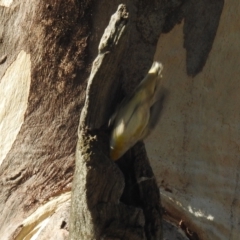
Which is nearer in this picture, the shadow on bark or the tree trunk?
the shadow on bark

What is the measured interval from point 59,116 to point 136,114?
364mm

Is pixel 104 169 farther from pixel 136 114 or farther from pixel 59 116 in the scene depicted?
pixel 59 116

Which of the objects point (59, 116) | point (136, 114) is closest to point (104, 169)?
point (136, 114)

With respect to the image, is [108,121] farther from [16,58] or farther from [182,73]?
[182,73]

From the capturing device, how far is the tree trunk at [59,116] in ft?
4.34

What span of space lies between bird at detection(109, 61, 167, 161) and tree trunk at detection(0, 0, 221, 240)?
1.0 inches

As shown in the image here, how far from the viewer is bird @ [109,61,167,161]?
49.0 inches

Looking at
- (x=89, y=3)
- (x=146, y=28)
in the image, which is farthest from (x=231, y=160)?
(x=89, y=3)

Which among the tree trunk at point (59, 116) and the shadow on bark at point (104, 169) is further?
the tree trunk at point (59, 116)

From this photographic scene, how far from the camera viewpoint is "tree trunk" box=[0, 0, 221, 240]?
1.32 m

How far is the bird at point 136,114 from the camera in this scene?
1.25 meters

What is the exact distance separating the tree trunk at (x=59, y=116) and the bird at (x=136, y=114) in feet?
0.09

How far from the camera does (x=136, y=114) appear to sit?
4.08 ft

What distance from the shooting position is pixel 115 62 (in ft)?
4.00
